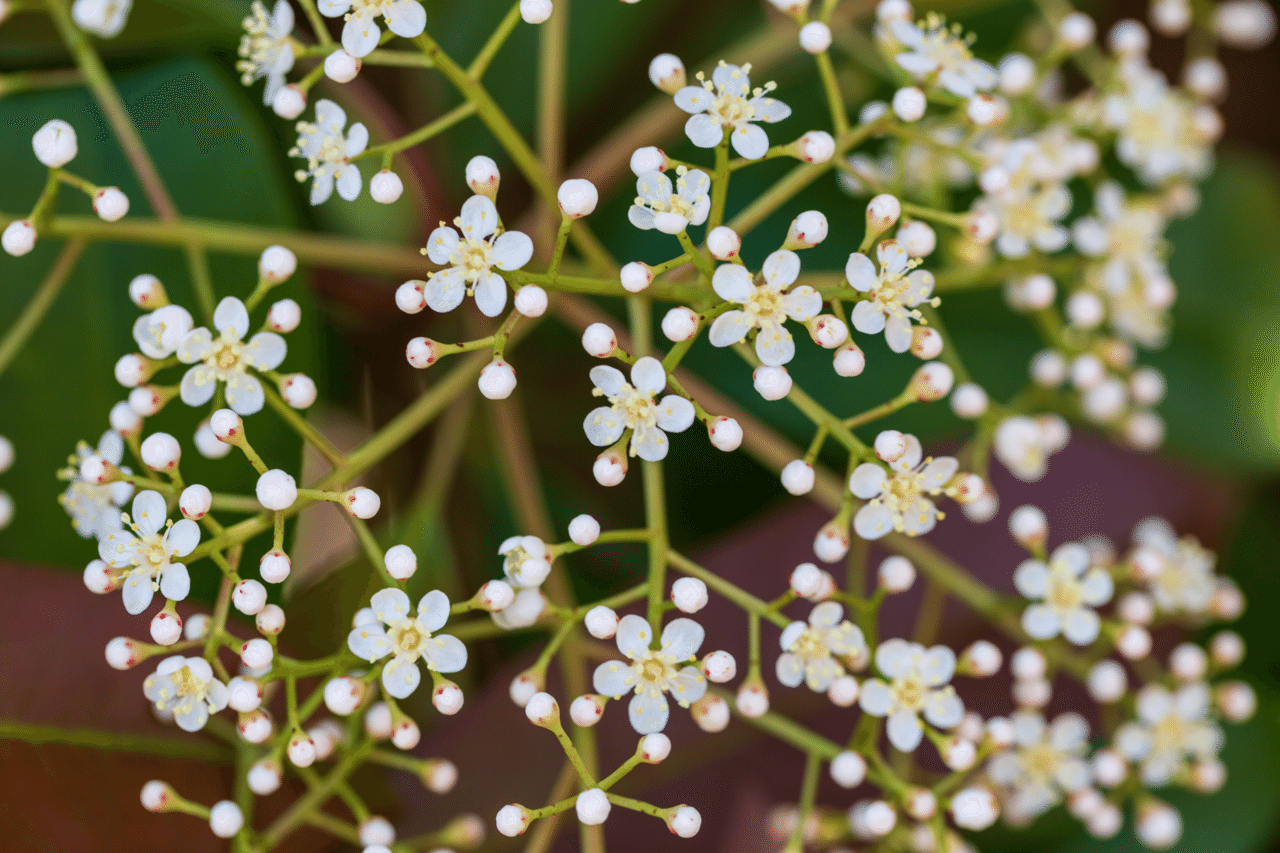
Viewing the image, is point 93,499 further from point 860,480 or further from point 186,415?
point 860,480

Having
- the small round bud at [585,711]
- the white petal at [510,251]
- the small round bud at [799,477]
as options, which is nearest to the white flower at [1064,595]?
the small round bud at [799,477]

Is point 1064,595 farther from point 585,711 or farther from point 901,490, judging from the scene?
point 585,711

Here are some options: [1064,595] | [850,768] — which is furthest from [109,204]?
[1064,595]

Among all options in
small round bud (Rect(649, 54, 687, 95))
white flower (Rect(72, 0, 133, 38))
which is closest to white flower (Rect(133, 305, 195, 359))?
white flower (Rect(72, 0, 133, 38))

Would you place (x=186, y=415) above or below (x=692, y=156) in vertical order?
below

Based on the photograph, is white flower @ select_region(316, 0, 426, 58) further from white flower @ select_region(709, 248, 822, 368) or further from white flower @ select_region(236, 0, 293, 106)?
white flower @ select_region(709, 248, 822, 368)

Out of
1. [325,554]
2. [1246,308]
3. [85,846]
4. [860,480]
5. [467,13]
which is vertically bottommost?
[85,846]

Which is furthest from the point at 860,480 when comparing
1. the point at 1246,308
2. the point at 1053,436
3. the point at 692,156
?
the point at 1246,308
